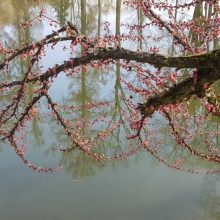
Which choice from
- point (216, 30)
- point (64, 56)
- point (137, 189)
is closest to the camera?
point (216, 30)

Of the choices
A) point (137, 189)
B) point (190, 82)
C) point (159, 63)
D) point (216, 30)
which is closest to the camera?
point (159, 63)

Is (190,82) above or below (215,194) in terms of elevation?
above

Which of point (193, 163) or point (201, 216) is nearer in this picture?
point (201, 216)

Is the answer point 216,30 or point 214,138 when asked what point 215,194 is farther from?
point 216,30

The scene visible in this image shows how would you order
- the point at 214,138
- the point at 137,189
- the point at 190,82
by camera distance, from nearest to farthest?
the point at 190,82 → the point at 137,189 → the point at 214,138

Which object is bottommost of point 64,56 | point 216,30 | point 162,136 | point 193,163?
point 193,163

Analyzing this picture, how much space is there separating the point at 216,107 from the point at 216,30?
2156 mm

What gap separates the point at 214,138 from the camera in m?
10.5

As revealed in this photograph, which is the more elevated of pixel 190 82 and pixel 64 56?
pixel 64 56

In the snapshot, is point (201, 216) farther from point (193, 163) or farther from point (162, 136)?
point (162, 136)

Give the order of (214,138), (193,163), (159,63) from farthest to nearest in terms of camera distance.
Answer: (214,138) < (193,163) < (159,63)

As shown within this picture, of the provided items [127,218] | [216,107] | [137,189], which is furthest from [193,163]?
[216,107]

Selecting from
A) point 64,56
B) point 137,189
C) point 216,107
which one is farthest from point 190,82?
point 64,56

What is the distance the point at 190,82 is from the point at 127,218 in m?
4.60
